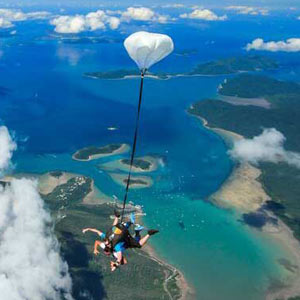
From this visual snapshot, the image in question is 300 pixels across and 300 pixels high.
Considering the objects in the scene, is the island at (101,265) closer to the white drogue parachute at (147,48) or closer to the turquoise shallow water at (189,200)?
the turquoise shallow water at (189,200)

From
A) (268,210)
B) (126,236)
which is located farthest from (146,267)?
(126,236)

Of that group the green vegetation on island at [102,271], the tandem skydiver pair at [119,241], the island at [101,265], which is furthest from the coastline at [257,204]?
the tandem skydiver pair at [119,241]

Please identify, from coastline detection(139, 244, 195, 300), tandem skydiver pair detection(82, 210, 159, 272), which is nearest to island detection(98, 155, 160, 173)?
coastline detection(139, 244, 195, 300)

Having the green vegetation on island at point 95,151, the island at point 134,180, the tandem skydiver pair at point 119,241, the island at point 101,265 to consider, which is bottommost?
the green vegetation on island at point 95,151

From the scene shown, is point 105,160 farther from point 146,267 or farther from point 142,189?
point 146,267

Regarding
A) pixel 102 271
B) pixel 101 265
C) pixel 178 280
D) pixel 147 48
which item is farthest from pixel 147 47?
pixel 101 265

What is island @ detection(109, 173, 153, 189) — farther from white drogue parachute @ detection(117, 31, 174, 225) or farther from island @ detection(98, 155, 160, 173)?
white drogue parachute @ detection(117, 31, 174, 225)
